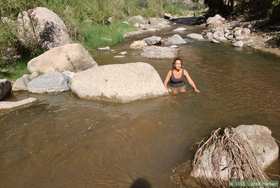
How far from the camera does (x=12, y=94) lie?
1171 centimetres

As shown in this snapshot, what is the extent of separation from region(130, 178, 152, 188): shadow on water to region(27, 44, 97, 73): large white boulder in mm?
8641

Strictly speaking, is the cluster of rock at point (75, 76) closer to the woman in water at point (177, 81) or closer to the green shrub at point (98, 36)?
the woman in water at point (177, 81)

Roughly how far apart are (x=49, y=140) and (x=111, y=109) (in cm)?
233

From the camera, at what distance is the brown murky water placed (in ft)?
20.7

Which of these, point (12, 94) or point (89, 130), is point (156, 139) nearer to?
point (89, 130)

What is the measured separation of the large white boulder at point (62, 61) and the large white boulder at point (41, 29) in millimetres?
2778

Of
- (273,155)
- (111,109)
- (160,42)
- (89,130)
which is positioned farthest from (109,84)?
(160,42)

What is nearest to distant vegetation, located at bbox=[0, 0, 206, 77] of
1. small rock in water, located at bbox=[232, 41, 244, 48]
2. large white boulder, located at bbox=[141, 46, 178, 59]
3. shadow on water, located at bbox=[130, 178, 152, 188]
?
large white boulder, located at bbox=[141, 46, 178, 59]

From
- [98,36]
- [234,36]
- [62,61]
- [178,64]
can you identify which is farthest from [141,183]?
[234,36]

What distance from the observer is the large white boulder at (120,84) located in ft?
33.4

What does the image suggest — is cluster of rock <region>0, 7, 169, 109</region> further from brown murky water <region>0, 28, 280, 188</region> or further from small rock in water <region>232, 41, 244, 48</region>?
small rock in water <region>232, 41, 244, 48</region>

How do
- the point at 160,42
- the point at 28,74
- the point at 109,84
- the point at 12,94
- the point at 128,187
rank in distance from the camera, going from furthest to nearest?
the point at 160,42 → the point at 28,74 → the point at 12,94 → the point at 109,84 → the point at 128,187

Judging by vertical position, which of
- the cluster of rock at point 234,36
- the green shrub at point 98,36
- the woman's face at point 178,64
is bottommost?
the cluster of rock at point 234,36

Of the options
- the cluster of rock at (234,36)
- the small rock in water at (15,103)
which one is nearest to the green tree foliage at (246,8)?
the cluster of rock at (234,36)
